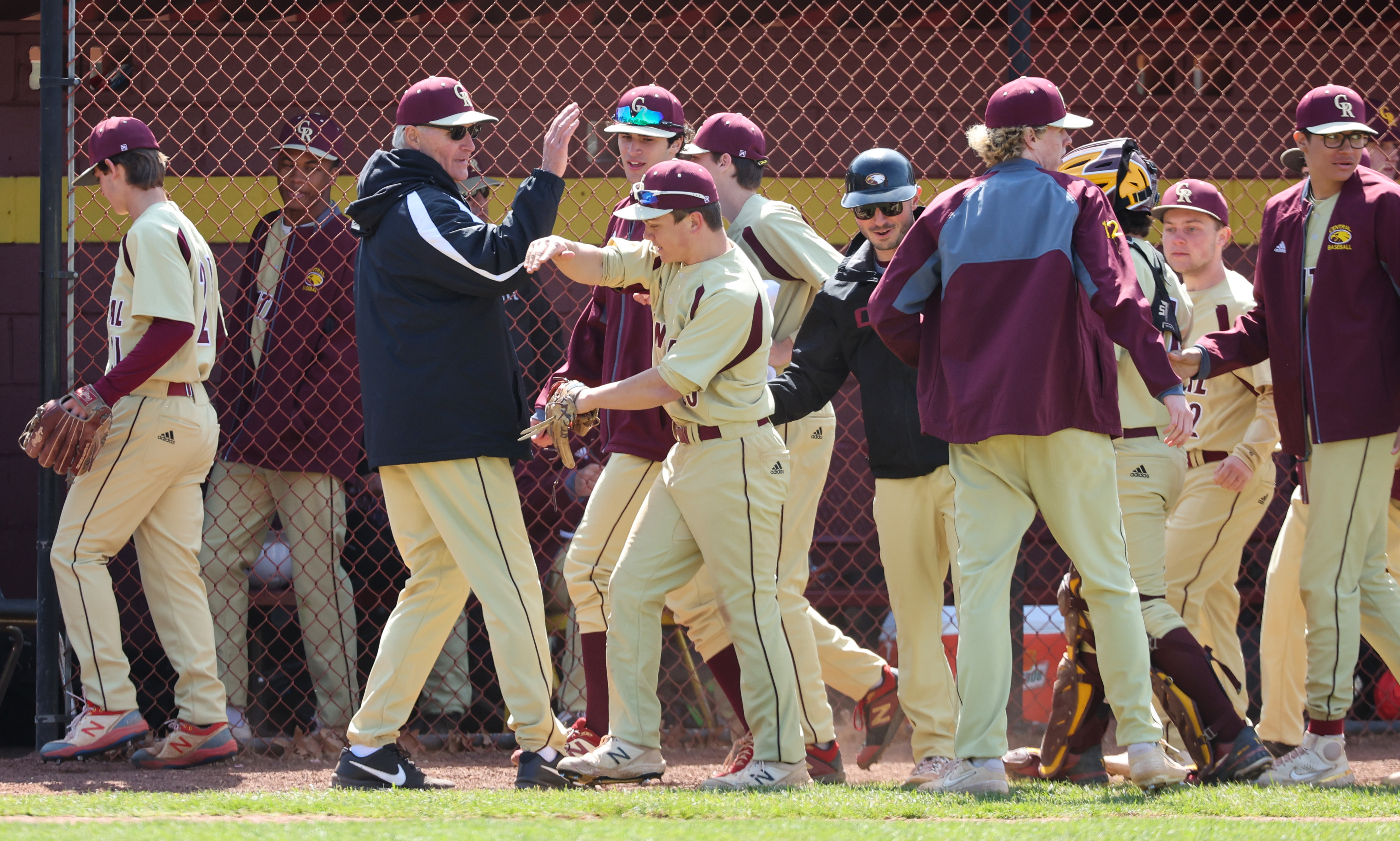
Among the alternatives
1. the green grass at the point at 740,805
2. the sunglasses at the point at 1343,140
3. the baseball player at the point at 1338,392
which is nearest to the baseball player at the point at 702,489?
the green grass at the point at 740,805

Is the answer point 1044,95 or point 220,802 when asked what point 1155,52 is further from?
point 220,802

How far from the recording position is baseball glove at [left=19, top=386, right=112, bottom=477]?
440 cm

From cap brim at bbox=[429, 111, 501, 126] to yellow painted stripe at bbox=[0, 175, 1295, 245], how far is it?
2.10 metres

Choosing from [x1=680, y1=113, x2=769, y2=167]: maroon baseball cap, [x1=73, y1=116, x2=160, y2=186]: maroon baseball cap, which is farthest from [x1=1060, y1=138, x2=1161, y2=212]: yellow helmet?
[x1=73, y1=116, x2=160, y2=186]: maroon baseball cap

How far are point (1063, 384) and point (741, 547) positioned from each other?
2.97 feet

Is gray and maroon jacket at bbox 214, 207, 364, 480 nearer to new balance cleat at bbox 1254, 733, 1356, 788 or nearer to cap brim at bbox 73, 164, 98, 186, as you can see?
cap brim at bbox 73, 164, 98, 186

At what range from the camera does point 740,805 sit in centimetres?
347

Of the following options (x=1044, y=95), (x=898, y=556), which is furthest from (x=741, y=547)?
(x=1044, y=95)

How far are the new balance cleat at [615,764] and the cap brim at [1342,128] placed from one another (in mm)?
2486

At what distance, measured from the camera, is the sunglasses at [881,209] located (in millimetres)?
4281

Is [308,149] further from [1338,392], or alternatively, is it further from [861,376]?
[1338,392]

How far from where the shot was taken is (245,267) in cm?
544

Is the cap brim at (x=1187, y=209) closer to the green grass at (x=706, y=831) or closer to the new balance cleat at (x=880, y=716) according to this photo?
the new balance cleat at (x=880, y=716)

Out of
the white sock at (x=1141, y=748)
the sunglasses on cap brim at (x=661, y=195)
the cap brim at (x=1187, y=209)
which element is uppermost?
the cap brim at (x=1187, y=209)
